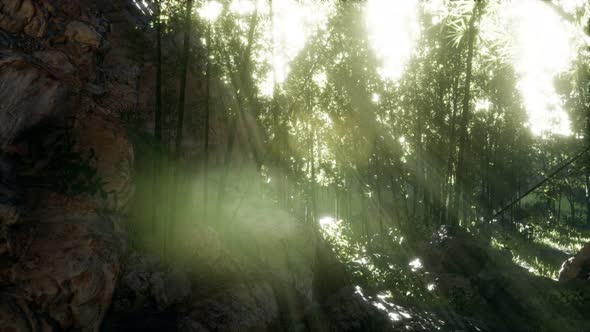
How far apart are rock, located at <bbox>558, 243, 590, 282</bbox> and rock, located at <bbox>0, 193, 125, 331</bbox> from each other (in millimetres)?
14861

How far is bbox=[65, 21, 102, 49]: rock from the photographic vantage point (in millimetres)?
10406

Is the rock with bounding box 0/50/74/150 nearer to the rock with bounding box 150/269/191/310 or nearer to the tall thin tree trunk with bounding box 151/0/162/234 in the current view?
the tall thin tree trunk with bounding box 151/0/162/234

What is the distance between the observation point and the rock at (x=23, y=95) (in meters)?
6.46

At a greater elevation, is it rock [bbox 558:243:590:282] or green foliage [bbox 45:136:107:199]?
green foliage [bbox 45:136:107:199]

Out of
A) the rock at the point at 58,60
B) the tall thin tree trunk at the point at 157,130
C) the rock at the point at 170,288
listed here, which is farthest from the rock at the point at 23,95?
the rock at the point at 170,288

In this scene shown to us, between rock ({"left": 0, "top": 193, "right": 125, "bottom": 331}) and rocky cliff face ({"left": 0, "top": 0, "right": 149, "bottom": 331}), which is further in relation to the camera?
rocky cliff face ({"left": 0, "top": 0, "right": 149, "bottom": 331})

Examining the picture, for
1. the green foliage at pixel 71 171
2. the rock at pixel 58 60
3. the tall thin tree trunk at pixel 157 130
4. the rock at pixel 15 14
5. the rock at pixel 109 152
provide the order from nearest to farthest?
1. the green foliage at pixel 71 171
2. the rock at pixel 15 14
3. the rock at pixel 109 152
4. the rock at pixel 58 60
5. the tall thin tree trunk at pixel 157 130

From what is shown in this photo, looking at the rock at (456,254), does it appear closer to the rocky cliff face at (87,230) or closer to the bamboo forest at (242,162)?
the bamboo forest at (242,162)

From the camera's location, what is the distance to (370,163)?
2348 cm

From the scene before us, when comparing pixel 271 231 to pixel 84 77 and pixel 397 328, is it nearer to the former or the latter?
pixel 397 328

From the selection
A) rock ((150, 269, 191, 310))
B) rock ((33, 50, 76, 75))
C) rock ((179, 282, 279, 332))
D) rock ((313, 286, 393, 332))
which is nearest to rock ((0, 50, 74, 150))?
rock ((33, 50, 76, 75))

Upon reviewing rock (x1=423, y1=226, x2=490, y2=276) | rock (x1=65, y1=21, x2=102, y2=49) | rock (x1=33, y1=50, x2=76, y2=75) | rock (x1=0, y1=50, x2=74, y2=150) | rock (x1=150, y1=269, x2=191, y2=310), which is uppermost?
rock (x1=65, y1=21, x2=102, y2=49)

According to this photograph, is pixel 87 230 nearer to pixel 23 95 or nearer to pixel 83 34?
pixel 23 95

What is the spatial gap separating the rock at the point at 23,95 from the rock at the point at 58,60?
1768 millimetres
